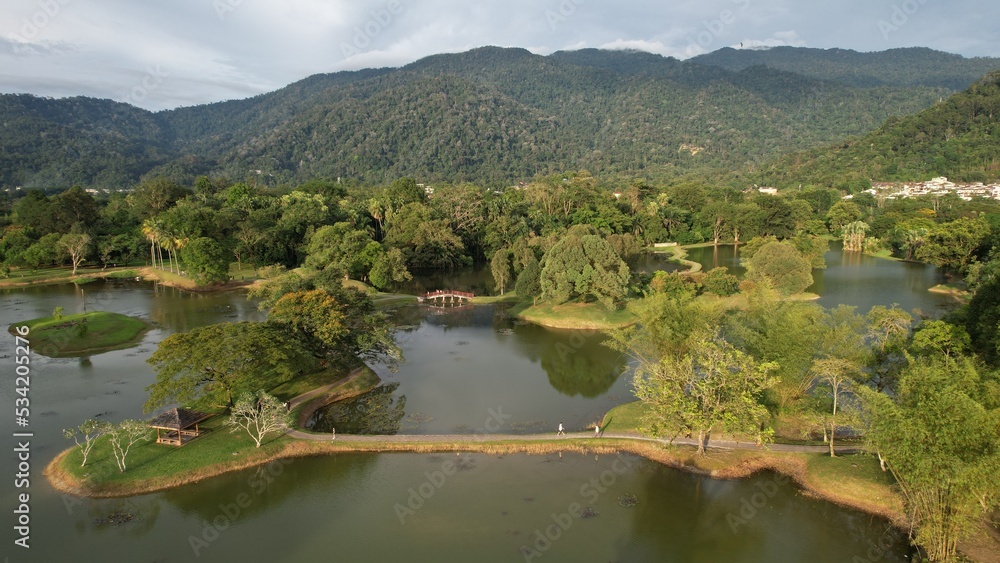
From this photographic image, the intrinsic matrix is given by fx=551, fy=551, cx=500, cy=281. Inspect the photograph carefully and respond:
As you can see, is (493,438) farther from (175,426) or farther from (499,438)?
(175,426)

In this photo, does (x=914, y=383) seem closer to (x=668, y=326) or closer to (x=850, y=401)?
(x=850, y=401)

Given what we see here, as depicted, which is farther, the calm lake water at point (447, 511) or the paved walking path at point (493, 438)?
the paved walking path at point (493, 438)

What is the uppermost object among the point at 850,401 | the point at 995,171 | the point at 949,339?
the point at 995,171

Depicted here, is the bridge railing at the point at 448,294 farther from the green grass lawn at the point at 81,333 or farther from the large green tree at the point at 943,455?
the large green tree at the point at 943,455

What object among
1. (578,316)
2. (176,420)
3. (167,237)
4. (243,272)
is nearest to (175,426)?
(176,420)

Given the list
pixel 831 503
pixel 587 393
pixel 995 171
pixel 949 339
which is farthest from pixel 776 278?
pixel 995 171

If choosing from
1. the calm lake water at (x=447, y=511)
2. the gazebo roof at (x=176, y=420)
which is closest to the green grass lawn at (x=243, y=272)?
the calm lake water at (x=447, y=511)

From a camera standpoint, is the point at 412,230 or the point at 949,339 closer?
the point at 949,339
